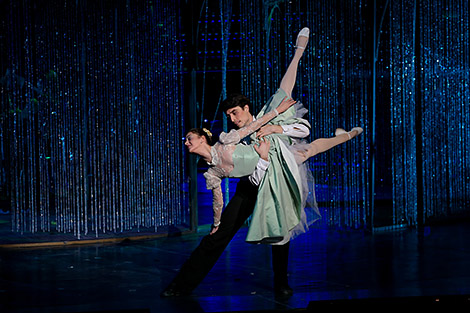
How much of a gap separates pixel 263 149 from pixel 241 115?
0.87 ft

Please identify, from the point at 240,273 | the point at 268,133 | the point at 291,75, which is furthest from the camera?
the point at 240,273

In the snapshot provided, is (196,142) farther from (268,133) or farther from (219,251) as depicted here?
(219,251)

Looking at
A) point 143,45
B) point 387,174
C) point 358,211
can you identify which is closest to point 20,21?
point 143,45

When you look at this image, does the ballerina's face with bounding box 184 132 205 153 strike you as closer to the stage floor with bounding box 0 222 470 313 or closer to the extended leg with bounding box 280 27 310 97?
the extended leg with bounding box 280 27 310 97

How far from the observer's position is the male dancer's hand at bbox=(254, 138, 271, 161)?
4.06m

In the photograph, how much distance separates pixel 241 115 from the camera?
4.18 metres

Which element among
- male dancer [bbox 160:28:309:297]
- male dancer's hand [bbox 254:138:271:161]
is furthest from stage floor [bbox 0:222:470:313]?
male dancer's hand [bbox 254:138:271:161]

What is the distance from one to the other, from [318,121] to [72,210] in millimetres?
2617

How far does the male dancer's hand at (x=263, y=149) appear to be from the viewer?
13.3 feet

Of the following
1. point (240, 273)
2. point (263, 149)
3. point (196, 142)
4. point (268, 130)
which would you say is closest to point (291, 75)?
point (268, 130)

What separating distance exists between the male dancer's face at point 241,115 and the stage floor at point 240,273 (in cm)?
104

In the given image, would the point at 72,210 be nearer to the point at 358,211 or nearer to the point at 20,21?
the point at 20,21

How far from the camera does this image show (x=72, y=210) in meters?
6.72

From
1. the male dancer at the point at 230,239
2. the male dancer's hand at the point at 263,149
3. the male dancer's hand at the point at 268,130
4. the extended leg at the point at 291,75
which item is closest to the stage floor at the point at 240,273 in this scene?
the male dancer at the point at 230,239
